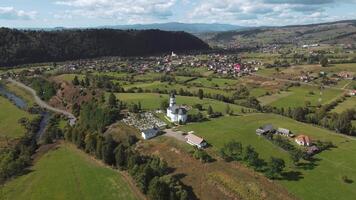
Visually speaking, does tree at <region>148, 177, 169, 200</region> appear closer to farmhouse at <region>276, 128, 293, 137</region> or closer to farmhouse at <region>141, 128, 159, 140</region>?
farmhouse at <region>141, 128, 159, 140</region>

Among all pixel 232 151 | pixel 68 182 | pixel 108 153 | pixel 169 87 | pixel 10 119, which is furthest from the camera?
pixel 169 87

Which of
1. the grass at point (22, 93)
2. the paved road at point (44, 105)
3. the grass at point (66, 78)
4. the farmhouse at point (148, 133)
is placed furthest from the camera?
the grass at point (66, 78)

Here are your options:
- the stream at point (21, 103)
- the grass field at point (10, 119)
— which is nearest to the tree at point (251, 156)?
the stream at point (21, 103)

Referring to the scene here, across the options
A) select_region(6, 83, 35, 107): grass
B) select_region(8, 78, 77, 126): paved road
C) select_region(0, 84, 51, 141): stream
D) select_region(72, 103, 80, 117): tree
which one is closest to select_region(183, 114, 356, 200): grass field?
select_region(8, 78, 77, 126): paved road

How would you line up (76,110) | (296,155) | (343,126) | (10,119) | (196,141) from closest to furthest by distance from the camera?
(296,155)
(196,141)
(343,126)
(10,119)
(76,110)

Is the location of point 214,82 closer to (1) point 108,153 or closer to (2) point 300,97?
(2) point 300,97

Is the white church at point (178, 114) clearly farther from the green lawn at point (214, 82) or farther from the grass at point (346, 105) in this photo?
the green lawn at point (214, 82)

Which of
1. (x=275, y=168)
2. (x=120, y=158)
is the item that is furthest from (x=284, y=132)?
(x=120, y=158)
